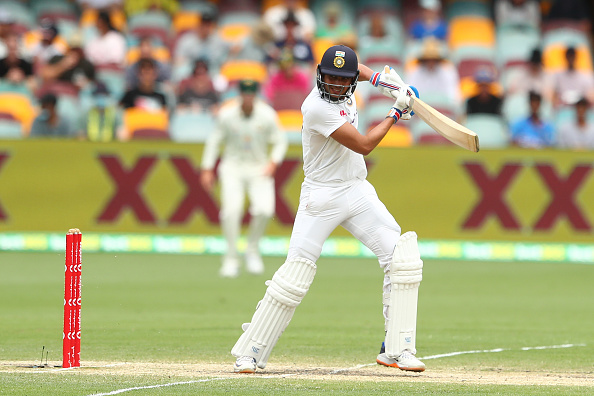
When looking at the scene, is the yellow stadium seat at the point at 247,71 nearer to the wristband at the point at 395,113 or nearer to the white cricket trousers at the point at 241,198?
the white cricket trousers at the point at 241,198

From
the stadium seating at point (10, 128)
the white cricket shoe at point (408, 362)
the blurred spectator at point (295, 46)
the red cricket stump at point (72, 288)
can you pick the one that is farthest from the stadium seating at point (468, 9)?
the red cricket stump at point (72, 288)

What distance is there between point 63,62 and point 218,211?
411cm

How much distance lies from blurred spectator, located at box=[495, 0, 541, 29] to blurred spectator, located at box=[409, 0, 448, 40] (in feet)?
4.47

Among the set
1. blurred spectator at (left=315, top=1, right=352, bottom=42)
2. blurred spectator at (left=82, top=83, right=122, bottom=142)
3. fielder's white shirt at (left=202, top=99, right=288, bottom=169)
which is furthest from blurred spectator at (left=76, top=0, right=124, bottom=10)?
fielder's white shirt at (left=202, top=99, right=288, bottom=169)

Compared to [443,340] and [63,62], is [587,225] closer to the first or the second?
[443,340]

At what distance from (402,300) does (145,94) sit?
1087 centimetres

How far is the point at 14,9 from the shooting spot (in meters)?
20.7

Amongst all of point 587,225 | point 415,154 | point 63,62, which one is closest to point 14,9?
point 63,62

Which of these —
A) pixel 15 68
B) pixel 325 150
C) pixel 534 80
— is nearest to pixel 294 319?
pixel 325 150

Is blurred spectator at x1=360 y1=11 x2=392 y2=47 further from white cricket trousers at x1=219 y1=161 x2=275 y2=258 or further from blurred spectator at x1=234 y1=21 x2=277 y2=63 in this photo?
white cricket trousers at x1=219 y1=161 x2=275 y2=258

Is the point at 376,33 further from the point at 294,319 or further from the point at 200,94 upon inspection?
the point at 294,319

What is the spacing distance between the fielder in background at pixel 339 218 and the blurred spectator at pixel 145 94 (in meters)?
10.3

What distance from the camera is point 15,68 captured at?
17.9 m

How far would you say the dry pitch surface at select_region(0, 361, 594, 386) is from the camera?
271 inches
